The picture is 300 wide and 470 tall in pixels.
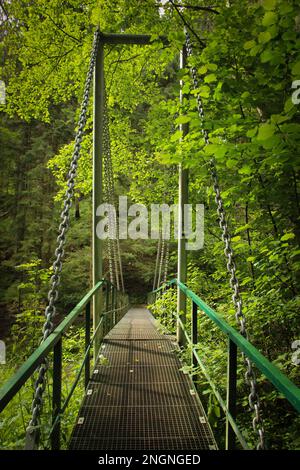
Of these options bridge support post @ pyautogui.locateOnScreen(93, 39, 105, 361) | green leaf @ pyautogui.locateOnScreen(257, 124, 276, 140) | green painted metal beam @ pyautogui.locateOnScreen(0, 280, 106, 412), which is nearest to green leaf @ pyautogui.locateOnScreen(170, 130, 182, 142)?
green leaf @ pyautogui.locateOnScreen(257, 124, 276, 140)

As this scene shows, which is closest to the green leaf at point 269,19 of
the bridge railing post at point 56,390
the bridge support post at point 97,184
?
the bridge railing post at point 56,390

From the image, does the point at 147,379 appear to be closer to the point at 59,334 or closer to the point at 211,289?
the point at 59,334

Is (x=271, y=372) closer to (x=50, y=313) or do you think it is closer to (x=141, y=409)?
(x=50, y=313)

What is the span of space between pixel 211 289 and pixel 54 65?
6244mm

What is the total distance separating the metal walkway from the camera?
255 cm

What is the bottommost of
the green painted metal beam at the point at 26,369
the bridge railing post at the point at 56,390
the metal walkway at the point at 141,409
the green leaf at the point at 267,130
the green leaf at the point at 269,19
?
the metal walkway at the point at 141,409

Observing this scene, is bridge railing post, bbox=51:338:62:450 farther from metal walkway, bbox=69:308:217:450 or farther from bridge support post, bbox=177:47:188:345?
bridge support post, bbox=177:47:188:345

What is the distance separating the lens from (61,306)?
58.8ft

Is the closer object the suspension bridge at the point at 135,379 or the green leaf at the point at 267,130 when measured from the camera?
the suspension bridge at the point at 135,379

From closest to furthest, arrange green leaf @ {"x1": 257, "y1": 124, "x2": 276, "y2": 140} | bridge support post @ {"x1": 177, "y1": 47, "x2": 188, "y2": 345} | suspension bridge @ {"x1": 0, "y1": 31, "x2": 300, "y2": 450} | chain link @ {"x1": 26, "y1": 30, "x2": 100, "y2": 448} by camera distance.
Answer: chain link @ {"x1": 26, "y1": 30, "x2": 100, "y2": 448} < suspension bridge @ {"x1": 0, "y1": 31, "x2": 300, "y2": 450} < green leaf @ {"x1": 257, "y1": 124, "x2": 276, "y2": 140} < bridge support post @ {"x1": 177, "y1": 47, "x2": 188, "y2": 345}

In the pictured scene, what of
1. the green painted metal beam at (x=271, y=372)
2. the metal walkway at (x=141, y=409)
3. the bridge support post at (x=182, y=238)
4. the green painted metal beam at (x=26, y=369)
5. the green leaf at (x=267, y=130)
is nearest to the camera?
the green painted metal beam at (x=271, y=372)

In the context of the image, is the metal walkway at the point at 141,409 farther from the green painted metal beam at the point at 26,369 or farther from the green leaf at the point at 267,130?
the green leaf at the point at 267,130

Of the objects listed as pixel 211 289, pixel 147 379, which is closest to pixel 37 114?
pixel 211 289

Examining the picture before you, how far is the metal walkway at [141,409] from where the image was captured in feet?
8.36
